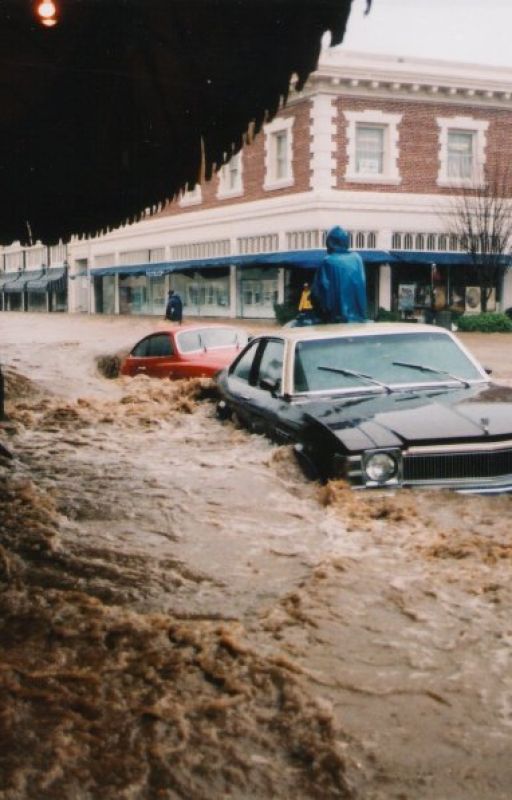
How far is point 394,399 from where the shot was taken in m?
6.55

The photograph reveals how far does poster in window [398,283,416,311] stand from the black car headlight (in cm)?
2461

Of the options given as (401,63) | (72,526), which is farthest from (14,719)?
(401,63)

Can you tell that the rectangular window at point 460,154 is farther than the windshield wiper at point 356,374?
Yes

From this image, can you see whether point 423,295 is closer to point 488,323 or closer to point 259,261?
point 488,323

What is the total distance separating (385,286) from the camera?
2945 cm

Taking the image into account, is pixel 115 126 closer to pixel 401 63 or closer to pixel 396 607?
pixel 396 607

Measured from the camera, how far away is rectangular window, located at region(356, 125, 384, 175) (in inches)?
1144

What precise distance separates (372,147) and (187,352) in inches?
720

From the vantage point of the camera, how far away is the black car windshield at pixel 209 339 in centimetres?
1334

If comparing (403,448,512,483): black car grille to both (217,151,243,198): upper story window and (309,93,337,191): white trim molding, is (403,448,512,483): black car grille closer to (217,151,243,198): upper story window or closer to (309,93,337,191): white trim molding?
(309,93,337,191): white trim molding

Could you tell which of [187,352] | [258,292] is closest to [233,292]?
[258,292]

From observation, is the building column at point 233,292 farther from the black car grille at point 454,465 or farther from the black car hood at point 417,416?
the black car grille at point 454,465

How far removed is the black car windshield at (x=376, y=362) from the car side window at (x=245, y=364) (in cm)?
104

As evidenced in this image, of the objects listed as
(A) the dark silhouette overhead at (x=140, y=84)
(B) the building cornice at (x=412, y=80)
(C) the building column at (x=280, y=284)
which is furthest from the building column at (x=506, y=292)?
(A) the dark silhouette overhead at (x=140, y=84)
